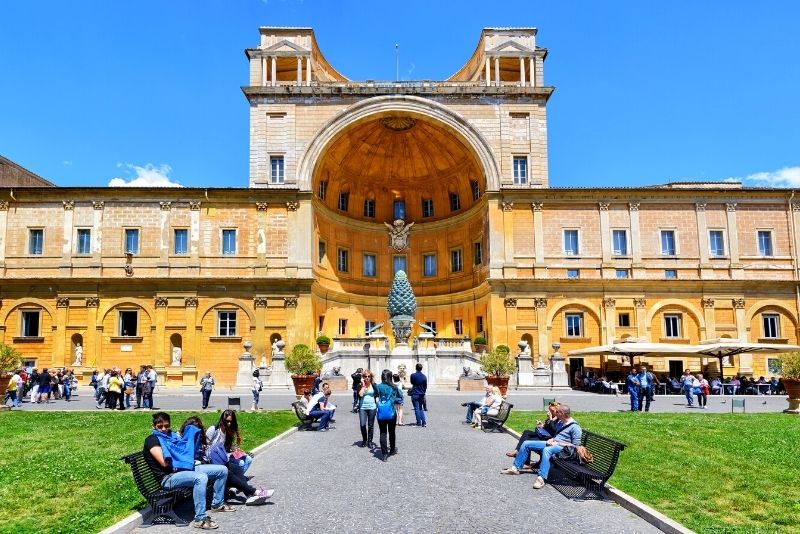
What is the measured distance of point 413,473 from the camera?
34.1 ft

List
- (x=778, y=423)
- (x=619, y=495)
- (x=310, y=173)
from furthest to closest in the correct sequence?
(x=310, y=173)
(x=778, y=423)
(x=619, y=495)

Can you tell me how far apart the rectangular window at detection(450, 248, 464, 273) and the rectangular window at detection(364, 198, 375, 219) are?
6.56 metres

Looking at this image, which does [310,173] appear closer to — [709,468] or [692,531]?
[709,468]

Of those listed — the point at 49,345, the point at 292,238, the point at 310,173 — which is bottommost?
the point at 49,345

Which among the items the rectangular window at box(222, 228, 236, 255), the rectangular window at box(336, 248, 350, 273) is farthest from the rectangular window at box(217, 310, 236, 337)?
the rectangular window at box(336, 248, 350, 273)

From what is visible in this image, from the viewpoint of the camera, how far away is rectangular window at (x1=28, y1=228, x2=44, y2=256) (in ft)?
124

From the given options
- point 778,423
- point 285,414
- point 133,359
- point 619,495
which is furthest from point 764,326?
point 133,359

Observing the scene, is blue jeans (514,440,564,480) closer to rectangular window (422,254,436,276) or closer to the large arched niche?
the large arched niche

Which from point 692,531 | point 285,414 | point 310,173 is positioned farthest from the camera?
point 310,173

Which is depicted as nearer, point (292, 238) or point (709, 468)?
point (709, 468)

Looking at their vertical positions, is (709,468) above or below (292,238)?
below

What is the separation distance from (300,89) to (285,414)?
25802 millimetres

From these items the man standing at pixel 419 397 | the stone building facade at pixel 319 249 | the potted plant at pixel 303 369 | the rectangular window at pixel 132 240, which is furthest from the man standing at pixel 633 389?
the rectangular window at pixel 132 240

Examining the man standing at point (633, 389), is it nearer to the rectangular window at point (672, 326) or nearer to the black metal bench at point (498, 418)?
the black metal bench at point (498, 418)
